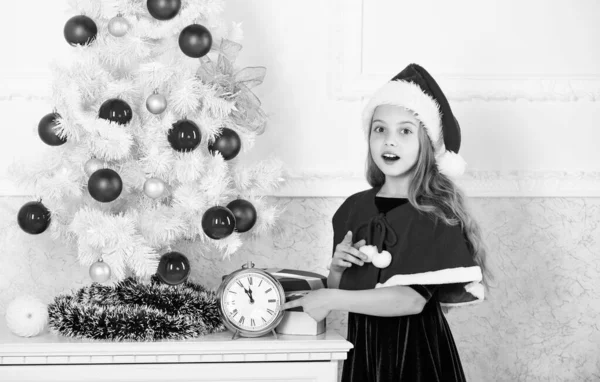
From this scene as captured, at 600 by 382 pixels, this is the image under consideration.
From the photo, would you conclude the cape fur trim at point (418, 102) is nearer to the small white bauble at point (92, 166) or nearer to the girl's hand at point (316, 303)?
the girl's hand at point (316, 303)

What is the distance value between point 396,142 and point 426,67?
66 centimetres

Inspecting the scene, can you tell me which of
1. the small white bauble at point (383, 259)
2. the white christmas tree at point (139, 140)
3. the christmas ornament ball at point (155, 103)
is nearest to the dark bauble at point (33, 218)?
the white christmas tree at point (139, 140)

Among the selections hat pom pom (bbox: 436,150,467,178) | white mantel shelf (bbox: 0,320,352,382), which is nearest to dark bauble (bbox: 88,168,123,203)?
white mantel shelf (bbox: 0,320,352,382)

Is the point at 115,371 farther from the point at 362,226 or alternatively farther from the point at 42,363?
the point at 362,226

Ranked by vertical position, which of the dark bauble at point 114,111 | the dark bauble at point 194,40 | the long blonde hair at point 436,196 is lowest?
the long blonde hair at point 436,196

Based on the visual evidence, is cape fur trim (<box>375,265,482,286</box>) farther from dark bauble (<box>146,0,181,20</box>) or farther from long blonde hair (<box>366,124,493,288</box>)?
dark bauble (<box>146,0,181,20</box>)

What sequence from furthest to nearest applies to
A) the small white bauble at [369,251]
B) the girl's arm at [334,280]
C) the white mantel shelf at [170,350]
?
the girl's arm at [334,280] → the small white bauble at [369,251] → the white mantel shelf at [170,350]

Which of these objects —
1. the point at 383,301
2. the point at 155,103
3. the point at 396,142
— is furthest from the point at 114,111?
the point at 383,301

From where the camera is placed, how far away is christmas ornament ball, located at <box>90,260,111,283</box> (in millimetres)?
1807

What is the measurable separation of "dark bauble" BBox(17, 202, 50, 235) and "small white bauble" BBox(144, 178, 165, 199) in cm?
28

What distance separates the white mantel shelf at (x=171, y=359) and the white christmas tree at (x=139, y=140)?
211mm

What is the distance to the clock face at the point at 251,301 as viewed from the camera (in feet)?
5.70

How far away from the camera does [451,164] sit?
70.8 inches

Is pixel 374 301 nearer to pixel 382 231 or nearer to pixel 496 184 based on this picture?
pixel 382 231
